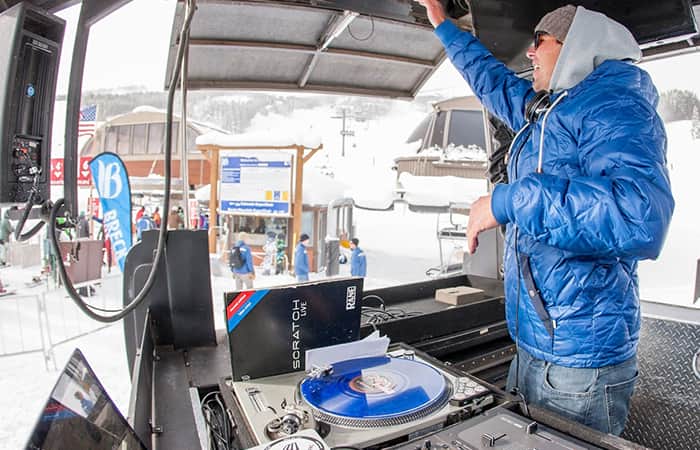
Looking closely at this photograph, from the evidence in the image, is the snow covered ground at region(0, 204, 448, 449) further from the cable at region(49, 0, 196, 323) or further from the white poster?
the white poster

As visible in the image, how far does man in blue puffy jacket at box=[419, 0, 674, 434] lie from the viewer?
2.85 ft

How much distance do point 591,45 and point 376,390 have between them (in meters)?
0.96

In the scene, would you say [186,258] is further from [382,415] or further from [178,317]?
[382,415]

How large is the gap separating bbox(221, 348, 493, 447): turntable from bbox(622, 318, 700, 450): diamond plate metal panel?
1460 mm

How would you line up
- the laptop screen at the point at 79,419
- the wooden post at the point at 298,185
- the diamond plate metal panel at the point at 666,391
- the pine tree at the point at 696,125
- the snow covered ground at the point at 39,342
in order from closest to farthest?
1. the laptop screen at the point at 79,419
2. the diamond plate metal panel at the point at 666,391
3. the pine tree at the point at 696,125
4. the snow covered ground at the point at 39,342
5. the wooden post at the point at 298,185

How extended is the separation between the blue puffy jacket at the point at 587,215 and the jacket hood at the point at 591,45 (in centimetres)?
2

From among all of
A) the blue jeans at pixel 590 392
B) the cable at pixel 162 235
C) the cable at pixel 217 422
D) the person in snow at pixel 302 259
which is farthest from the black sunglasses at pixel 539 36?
the person in snow at pixel 302 259

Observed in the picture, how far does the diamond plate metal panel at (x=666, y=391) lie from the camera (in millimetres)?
1825

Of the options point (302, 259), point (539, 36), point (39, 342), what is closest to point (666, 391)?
point (539, 36)

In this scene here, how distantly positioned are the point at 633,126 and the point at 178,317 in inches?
55.9

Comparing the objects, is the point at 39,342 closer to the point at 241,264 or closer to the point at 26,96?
the point at 241,264

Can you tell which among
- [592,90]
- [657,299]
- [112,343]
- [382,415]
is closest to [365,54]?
[592,90]

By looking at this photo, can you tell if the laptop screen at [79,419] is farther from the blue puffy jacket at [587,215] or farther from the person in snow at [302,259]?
the person in snow at [302,259]

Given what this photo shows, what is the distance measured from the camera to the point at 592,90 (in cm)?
102
